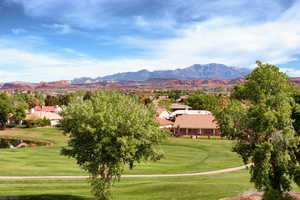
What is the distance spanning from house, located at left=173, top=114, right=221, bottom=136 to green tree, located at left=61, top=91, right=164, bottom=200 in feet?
228

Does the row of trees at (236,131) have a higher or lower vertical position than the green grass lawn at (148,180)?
higher

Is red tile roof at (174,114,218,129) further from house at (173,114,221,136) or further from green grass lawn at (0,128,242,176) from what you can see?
green grass lawn at (0,128,242,176)

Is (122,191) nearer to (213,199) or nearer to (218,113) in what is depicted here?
(213,199)

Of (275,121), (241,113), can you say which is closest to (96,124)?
(241,113)

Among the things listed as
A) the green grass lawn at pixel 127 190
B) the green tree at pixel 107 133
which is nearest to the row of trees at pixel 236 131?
the green tree at pixel 107 133

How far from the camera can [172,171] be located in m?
42.5

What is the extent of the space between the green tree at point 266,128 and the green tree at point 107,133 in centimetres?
513

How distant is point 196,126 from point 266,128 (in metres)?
73.3

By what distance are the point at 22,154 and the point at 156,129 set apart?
40899mm

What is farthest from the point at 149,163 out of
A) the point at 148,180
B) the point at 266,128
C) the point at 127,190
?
the point at 266,128

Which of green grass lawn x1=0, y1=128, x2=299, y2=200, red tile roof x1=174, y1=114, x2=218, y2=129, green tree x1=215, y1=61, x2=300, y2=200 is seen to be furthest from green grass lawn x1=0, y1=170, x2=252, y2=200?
red tile roof x1=174, y1=114, x2=218, y2=129

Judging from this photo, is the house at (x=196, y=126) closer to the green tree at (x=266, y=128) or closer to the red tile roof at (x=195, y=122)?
the red tile roof at (x=195, y=122)

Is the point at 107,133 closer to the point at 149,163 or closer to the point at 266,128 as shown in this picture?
the point at 266,128

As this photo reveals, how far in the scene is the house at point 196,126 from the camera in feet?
292
